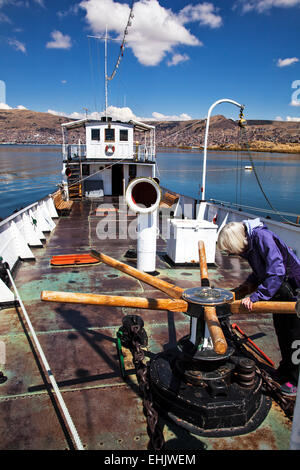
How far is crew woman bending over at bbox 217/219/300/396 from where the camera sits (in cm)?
273

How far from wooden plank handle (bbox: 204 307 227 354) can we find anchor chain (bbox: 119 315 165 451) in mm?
869

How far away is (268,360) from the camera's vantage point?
393 centimetres

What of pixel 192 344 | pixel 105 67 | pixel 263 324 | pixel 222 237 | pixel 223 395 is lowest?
pixel 263 324

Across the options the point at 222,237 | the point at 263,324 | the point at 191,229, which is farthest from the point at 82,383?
the point at 191,229

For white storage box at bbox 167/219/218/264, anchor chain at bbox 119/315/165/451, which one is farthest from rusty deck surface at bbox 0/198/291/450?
white storage box at bbox 167/219/218/264

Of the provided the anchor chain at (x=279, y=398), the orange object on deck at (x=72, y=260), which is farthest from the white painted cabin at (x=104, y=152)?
the anchor chain at (x=279, y=398)

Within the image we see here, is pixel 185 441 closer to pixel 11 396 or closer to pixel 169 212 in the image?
pixel 11 396

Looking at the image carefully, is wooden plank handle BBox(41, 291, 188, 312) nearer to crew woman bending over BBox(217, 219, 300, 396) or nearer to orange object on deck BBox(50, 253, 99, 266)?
crew woman bending over BBox(217, 219, 300, 396)

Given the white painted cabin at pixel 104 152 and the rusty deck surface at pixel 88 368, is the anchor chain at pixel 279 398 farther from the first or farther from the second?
the white painted cabin at pixel 104 152

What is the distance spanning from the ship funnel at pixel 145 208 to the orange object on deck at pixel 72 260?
1.50 m

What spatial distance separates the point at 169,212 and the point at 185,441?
553 inches

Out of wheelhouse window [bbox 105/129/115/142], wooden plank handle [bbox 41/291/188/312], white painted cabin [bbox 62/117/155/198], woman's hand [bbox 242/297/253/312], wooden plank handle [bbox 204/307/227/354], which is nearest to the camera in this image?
wooden plank handle [bbox 204/307/227/354]

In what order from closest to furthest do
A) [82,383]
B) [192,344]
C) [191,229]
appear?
[192,344] < [82,383] < [191,229]

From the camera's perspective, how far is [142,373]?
2.92 meters
